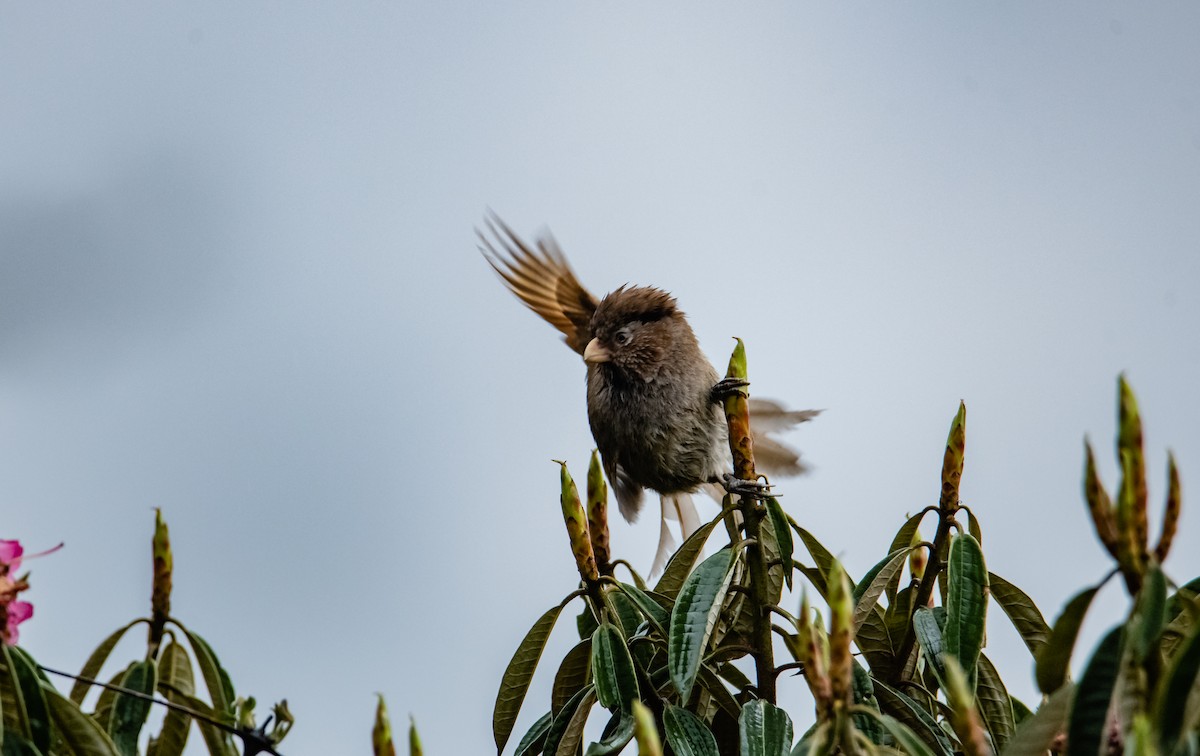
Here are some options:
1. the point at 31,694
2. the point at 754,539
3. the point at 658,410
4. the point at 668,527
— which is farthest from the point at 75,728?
the point at 668,527

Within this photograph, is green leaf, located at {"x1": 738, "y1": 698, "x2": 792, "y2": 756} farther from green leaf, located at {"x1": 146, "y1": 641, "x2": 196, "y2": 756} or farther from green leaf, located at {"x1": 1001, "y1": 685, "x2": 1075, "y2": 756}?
green leaf, located at {"x1": 146, "y1": 641, "x2": 196, "y2": 756}

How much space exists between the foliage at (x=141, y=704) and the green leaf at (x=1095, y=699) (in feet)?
3.82

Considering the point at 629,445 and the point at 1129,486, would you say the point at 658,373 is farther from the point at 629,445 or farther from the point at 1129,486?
the point at 1129,486

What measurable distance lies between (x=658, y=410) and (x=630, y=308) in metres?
0.54

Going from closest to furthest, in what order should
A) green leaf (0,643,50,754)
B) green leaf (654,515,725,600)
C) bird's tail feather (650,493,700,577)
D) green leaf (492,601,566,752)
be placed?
green leaf (0,643,50,754)
green leaf (492,601,566,752)
green leaf (654,515,725,600)
bird's tail feather (650,493,700,577)

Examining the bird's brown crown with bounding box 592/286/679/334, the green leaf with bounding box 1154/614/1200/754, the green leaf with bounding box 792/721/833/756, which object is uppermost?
the bird's brown crown with bounding box 592/286/679/334

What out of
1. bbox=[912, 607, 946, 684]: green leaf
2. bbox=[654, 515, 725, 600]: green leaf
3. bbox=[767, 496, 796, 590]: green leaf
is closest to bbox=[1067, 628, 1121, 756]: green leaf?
bbox=[912, 607, 946, 684]: green leaf

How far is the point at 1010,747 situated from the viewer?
59.4 inches

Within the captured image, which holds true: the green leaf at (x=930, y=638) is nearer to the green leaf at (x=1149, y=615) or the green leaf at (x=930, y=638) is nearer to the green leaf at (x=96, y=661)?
the green leaf at (x=1149, y=615)

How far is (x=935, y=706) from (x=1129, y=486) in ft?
4.38

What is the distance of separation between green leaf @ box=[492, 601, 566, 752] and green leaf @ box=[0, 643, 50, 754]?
97 centimetres

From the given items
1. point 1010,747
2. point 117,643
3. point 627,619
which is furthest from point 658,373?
point 1010,747

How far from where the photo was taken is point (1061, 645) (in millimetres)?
1456

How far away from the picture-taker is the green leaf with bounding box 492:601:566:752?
2.53 m
